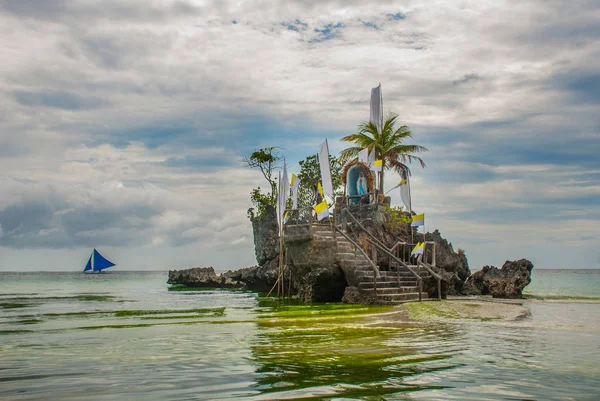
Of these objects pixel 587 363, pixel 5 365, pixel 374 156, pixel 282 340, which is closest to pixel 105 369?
pixel 5 365

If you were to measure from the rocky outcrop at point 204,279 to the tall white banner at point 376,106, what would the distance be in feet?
82.0

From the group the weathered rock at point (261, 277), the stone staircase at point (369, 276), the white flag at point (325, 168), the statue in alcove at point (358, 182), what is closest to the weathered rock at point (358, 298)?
the stone staircase at point (369, 276)

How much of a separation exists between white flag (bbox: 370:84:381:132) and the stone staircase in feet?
37.3

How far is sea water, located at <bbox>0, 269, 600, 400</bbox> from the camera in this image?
23.0ft

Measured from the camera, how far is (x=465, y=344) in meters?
11.2

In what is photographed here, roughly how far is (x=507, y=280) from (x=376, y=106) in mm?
12869

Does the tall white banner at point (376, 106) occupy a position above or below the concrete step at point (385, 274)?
above

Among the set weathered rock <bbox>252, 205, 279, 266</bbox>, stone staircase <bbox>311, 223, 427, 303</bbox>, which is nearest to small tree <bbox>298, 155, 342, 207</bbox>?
weathered rock <bbox>252, 205, 279, 266</bbox>

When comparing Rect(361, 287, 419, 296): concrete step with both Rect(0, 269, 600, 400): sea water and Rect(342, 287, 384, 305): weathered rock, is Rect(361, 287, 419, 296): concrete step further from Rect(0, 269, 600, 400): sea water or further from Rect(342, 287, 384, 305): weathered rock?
Rect(0, 269, 600, 400): sea water

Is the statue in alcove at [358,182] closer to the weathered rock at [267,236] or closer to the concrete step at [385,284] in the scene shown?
the concrete step at [385,284]

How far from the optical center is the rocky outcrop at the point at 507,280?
3050 centimetres

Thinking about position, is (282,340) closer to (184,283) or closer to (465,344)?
(465,344)

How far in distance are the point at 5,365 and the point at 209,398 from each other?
4806mm

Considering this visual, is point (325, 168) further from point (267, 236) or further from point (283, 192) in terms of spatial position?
point (267, 236)
